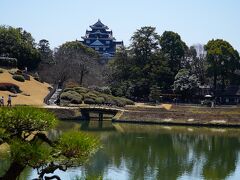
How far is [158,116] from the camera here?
52.4 m

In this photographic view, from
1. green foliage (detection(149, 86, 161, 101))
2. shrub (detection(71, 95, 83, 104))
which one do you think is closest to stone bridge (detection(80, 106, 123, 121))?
shrub (detection(71, 95, 83, 104))

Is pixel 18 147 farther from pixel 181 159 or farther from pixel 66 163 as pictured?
pixel 181 159

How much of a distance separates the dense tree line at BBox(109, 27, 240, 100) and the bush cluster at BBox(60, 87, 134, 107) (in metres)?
4.25

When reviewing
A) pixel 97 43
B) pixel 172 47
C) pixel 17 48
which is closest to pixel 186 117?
pixel 172 47

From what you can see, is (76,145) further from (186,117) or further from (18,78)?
(18,78)

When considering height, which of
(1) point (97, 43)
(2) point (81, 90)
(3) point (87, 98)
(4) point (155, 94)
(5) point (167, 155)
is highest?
(1) point (97, 43)

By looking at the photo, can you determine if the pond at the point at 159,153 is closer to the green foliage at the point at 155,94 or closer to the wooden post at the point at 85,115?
the wooden post at the point at 85,115

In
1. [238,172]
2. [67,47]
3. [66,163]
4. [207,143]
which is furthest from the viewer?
[67,47]

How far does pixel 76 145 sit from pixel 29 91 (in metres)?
52.4

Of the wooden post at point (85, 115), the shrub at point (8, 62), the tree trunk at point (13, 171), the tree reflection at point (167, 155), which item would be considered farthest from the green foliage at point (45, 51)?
the tree trunk at point (13, 171)

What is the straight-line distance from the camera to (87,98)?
2304 inches

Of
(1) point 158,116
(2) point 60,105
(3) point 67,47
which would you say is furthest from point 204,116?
(3) point 67,47

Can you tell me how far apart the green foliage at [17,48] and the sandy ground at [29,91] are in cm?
637

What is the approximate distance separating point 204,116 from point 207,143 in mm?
13297
